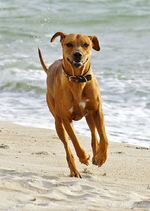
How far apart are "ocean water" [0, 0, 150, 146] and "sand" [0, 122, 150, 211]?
2.92 feet

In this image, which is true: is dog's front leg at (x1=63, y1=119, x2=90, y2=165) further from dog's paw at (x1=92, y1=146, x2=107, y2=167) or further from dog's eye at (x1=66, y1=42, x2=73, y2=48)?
dog's eye at (x1=66, y1=42, x2=73, y2=48)

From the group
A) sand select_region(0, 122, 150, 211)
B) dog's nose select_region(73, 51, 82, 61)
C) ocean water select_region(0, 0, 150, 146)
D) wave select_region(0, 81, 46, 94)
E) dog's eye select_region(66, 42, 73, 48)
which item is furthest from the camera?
wave select_region(0, 81, 46, 94)

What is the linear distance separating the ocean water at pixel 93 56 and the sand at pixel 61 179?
2.92ft

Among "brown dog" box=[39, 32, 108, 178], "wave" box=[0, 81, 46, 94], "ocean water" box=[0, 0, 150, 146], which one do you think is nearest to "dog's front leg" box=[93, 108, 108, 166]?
"brown dog" box=[39, 32, 108, 178]

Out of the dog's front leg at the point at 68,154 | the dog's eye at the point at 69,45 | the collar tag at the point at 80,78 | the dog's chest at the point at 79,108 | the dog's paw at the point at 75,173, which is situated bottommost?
the dog's paw at the point at 75,173

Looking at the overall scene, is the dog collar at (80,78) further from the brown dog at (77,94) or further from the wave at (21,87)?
the wave at (21,87)

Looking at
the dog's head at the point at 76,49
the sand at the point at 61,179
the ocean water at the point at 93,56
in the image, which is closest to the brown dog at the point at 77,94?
the dog's head at the point at 76,49

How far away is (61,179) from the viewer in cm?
565

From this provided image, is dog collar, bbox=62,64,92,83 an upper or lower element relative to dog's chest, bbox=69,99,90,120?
upper

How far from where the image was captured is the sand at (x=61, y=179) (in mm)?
4727

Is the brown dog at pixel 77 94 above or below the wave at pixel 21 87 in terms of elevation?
above

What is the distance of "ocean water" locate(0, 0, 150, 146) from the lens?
359 inches

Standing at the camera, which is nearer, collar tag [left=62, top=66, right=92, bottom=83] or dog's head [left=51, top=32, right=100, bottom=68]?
dog's head [left=51, top=32, right=100, bottom=68]

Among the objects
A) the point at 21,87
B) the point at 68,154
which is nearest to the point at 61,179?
the point at 68,154
